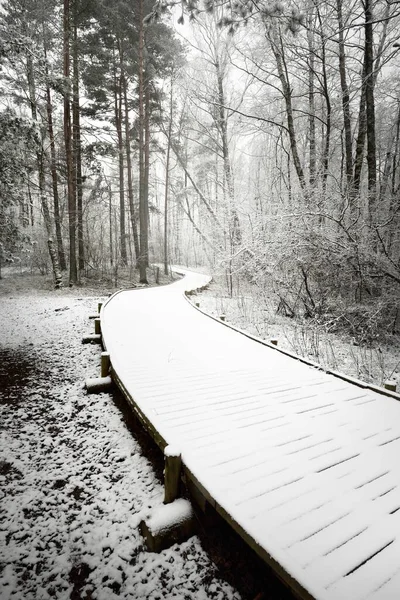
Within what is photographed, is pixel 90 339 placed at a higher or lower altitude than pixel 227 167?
lower

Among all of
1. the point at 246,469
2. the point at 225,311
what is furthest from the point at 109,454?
the point at 225,311

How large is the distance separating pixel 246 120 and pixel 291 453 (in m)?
12.1

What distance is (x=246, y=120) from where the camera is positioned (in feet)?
36.0

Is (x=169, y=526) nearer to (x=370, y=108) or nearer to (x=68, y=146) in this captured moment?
(x=370, y=108)

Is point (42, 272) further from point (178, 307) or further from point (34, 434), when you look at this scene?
point (34, 434)

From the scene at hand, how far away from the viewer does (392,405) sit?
337 cm

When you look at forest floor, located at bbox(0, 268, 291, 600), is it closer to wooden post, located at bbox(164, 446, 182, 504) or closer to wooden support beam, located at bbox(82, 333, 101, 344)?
wooden post, located at bbox(164, 446, 182, 504)

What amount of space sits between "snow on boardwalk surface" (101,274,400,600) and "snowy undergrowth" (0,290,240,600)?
2.31 ft

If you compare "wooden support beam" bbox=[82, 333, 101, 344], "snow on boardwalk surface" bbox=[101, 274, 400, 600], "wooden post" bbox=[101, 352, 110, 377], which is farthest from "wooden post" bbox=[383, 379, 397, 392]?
"wooden support beam" bbox=[82, 333, 101, 344]

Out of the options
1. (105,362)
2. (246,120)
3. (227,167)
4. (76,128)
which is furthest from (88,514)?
(76,128)

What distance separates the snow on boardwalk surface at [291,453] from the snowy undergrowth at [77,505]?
0.71 meters

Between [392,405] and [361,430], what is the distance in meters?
0.79

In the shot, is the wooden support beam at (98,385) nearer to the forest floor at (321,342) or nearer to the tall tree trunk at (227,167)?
the forest floor at (321,342)

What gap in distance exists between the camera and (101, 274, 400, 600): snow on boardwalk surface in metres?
1.68
